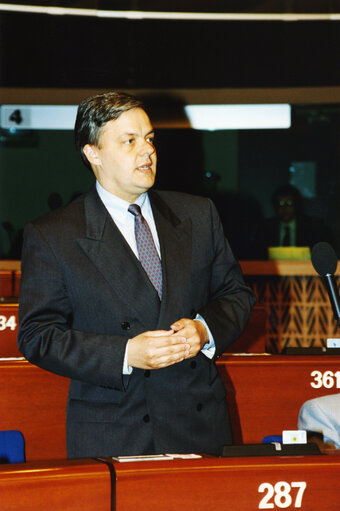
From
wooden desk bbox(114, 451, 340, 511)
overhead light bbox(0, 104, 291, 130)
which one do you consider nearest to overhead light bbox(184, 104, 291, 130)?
overhead light bbox(0, 104, 291, 130)

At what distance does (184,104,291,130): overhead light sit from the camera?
8172 millimetres

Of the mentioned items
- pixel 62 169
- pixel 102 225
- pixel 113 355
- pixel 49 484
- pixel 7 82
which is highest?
pixel 7 82

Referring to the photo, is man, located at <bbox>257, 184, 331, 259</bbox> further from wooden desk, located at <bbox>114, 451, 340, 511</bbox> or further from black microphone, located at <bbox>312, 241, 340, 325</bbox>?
wooden desk, located at <bbox>114, 451, 340, 511</bbox>

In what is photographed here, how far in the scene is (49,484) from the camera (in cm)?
105

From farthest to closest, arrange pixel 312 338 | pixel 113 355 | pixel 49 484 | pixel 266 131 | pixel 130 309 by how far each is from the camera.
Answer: pixel 266 131 → pixel 312 338 → pixel 130 309 → pixel 113 355 → pixel 49 484

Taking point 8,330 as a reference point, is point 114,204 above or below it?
above

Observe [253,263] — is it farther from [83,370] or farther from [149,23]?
[83,370]

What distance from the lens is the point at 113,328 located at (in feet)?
5.23

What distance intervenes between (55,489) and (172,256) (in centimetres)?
71

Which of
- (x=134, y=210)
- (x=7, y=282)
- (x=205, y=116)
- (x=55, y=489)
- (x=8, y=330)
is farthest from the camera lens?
(x=205, y=116)

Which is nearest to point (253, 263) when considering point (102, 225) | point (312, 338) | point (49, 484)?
point (312, 338)

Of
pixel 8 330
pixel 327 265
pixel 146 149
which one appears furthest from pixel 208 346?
pixel 8 330

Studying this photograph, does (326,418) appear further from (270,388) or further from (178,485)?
(270,388)

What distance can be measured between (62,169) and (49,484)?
7.98 meters
